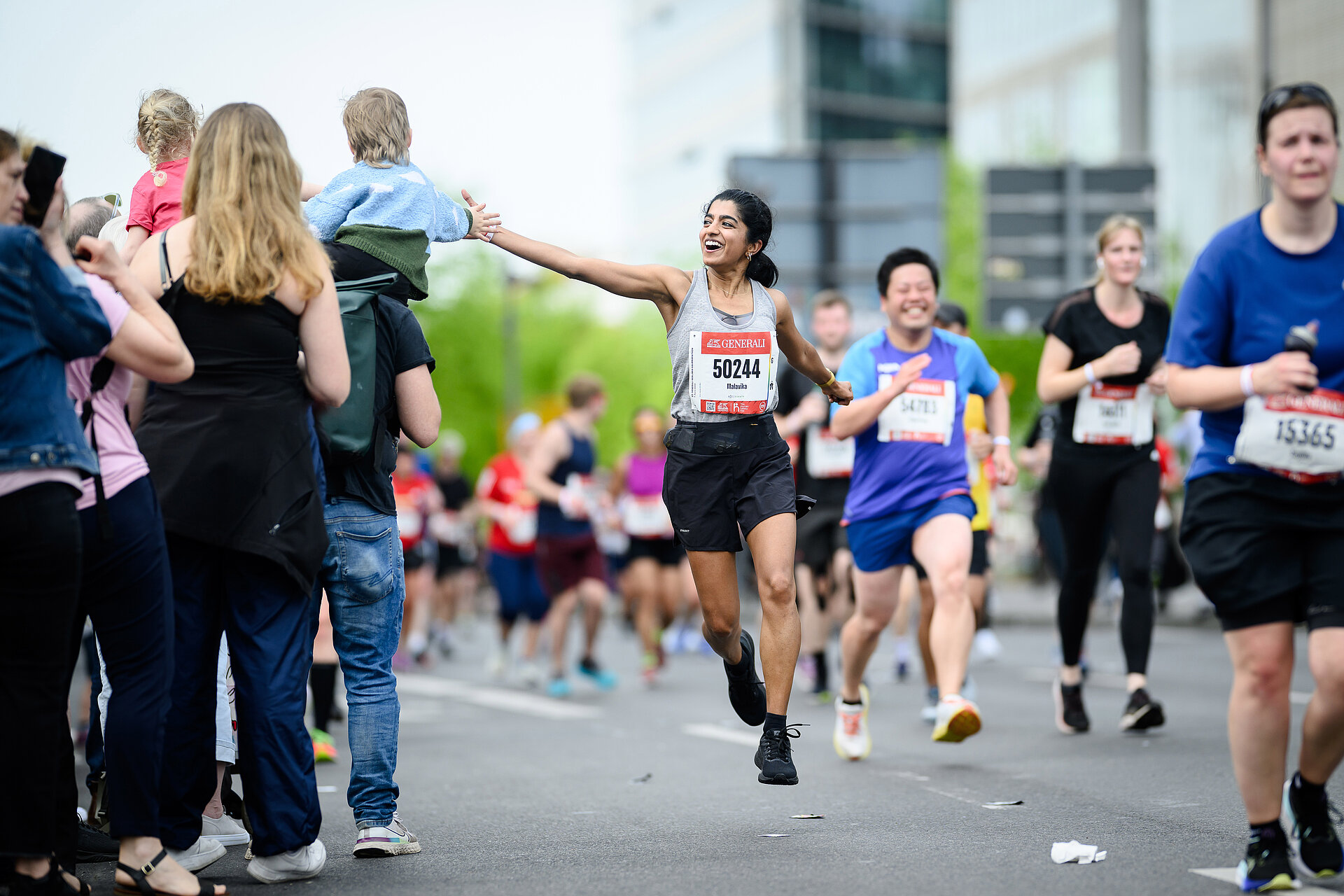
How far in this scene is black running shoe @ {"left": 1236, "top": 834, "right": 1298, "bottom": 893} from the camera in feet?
14.5

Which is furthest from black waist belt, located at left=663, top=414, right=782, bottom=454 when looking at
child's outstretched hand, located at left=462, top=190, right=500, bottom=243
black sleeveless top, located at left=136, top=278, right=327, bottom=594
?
black sleeveless top, located at left=136, top=278, right=327, bottom=594

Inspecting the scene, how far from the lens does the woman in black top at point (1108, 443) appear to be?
8297 millimetres

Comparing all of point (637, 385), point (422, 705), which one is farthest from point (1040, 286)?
point (637, 385)

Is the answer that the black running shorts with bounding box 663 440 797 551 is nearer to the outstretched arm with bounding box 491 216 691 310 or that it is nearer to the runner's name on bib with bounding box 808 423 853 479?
the outstretched arm with bounding box 491 216 691 310

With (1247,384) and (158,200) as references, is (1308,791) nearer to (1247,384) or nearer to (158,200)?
(1247,384)

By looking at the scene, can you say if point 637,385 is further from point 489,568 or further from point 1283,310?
point 1283,310

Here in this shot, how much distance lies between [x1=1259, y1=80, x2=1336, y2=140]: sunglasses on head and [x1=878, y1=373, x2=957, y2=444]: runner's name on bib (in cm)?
340

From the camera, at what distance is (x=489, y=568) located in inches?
598

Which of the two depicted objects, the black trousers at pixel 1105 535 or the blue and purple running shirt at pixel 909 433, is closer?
the blue and purple running shirt at pixel 909 433

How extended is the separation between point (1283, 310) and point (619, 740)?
19.0 feet

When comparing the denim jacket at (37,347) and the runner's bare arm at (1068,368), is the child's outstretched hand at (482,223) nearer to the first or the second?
the denim jacket at (37,347)

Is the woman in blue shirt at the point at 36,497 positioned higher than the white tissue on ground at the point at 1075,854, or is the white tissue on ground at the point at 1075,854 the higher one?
the woman in blue shirt at the point at 36,497

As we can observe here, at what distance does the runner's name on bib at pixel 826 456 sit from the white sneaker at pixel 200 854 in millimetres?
6665

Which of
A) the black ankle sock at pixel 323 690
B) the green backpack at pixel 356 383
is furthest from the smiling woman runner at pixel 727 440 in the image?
the black ankle sock at pixel 323 690
